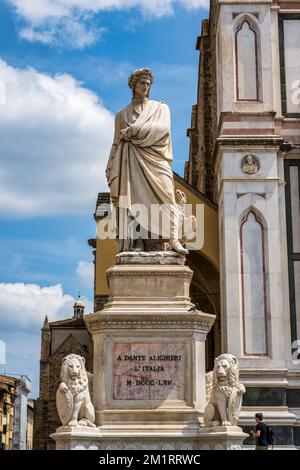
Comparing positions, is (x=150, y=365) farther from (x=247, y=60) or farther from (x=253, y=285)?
(x=247, y=60)

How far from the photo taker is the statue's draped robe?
570 inches

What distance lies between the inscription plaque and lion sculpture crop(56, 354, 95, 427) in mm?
570

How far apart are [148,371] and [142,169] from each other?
11.2ft

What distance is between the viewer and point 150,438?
1291 centimetres

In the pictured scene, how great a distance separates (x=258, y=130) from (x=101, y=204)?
674 cm

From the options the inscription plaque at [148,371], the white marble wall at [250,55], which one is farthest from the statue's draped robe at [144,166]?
the white marble wall at [250,55]

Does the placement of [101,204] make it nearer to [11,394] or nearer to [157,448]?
[157,448]

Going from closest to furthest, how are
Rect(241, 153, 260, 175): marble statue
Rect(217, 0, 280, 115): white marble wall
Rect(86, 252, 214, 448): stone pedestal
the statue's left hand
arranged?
Rect(86, 252, 214, 448): stone pedestal, the statue's left hand, Rect(241, 153, 260, 175): marble statue, Rect(217, 0, 280, 115): white marble wall

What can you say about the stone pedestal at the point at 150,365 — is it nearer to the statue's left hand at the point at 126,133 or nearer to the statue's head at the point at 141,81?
the statue's left hand at the point at 126,133

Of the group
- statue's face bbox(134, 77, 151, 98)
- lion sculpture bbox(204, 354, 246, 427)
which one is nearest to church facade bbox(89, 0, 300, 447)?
lion sculpture bbox(204, 354, 246, 427)

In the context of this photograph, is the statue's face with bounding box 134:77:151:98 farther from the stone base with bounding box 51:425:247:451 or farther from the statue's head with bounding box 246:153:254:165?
the statue's head with bounding box 246:153:254:165

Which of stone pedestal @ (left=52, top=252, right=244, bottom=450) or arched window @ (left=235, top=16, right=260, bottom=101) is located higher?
arched window @ (left=235, top=16, right=260, bottom=101)
